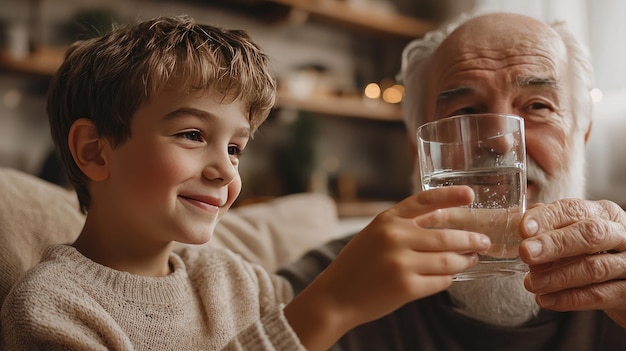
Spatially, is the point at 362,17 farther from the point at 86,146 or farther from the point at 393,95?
the point at 86,146

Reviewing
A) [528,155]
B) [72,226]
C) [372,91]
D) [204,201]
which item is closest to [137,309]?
[204,201]

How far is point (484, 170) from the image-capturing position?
2.56ft

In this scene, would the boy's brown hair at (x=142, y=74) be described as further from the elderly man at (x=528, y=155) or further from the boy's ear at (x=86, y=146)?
the elderly man at (x=528, y=155)

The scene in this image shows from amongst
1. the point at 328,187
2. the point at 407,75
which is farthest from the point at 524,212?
the point at 328,187

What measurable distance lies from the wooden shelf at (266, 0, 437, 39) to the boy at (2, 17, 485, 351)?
2604 millimetres

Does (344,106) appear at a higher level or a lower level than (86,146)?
higher

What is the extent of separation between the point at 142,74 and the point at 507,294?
0.89 m

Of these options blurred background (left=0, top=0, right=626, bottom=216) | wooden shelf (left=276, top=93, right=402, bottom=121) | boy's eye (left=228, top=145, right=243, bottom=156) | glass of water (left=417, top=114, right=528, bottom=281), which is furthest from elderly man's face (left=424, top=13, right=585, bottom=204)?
wooden shelf (left=276, top=93, right=402, bottom=121)

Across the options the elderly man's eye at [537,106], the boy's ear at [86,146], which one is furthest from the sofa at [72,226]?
the elderly man's eye at [537,106]

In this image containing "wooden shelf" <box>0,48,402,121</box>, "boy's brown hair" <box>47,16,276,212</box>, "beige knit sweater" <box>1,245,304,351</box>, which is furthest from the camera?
"wooden shelf" <box>0,48,402,121</box>

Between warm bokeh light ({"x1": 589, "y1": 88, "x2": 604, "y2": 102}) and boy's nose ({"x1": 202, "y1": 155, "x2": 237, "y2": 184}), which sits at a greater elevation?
warm bokeh light ({"x1": 589, "y1": 88, "x2": 604, "y2": 102})

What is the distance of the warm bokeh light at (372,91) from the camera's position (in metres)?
4.10

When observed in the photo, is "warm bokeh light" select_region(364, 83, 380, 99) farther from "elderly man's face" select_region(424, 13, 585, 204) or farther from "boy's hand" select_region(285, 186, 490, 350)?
"boy's hand" select_region(285, 186, 490, 350)

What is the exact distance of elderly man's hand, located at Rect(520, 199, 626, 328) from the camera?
85cm
